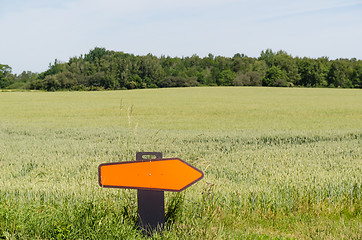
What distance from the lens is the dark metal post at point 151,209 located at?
10.7 feet

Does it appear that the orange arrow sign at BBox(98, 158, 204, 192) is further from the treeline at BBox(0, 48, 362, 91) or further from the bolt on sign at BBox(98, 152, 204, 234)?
the treeline at BBox(0, 48, 362, 91)

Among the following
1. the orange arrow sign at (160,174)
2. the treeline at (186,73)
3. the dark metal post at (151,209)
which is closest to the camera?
the orange arrow sign at (160,174)

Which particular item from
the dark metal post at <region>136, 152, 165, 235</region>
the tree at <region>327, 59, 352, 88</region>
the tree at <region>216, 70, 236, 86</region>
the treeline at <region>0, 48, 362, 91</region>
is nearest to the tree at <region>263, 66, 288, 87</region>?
the treeline at <region>0, 48, 362, 91</region>

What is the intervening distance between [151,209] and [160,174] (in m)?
0.43

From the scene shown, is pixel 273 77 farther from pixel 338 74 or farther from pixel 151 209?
pixel 151 209

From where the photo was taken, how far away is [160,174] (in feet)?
10.1

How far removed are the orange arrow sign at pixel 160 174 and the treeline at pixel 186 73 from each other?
67863 millimetres

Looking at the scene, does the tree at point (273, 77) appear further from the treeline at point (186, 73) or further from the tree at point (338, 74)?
the tree at point (338, 74)

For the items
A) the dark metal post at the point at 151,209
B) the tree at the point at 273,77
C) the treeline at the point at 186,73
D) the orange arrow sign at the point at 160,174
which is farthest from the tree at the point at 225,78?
the orange arrow sign at the point at 160,174

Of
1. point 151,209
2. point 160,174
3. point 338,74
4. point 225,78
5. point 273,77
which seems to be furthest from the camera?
point 338,74

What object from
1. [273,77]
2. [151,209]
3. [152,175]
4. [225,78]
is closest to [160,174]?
[152,175]

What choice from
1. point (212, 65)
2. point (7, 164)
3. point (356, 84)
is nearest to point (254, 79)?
point (212, 65)

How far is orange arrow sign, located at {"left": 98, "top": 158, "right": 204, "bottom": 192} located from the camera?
121 inches

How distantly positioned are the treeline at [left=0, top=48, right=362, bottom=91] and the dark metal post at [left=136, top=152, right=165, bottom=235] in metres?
67.8
